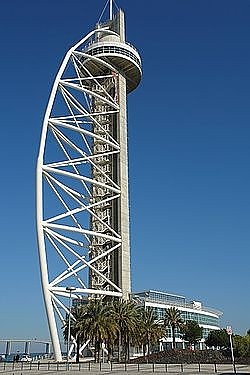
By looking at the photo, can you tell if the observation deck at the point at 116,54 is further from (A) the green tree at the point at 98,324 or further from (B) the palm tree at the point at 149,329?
(A) the green tree at the point at 98,324

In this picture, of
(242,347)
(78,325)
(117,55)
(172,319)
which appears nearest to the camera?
(78,325)

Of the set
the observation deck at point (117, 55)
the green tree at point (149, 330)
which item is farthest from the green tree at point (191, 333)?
the observation deck at point (117, 55)

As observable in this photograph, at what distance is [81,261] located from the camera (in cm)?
6022

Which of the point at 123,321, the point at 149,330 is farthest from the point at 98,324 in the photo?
the point at 149,330

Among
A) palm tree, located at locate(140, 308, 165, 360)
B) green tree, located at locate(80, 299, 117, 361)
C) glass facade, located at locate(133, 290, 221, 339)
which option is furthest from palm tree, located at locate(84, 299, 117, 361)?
glass facade, located at locate(133, 290, 221, 339)

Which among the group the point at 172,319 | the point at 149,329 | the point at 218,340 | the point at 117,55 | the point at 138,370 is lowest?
the point at 138,370

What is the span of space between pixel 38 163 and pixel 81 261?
12.9 metres

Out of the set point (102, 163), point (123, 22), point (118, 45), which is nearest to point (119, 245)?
point (102, 163)

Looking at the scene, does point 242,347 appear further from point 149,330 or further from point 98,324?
point 98,324

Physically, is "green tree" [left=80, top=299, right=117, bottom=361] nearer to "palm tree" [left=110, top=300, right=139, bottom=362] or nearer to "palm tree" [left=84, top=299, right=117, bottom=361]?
"palm tree" [left=84, top=299, right=117, bottom=361]

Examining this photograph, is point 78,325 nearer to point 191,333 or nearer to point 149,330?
point 149,330

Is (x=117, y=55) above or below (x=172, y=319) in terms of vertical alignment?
above

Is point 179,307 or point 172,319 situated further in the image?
point 179,307

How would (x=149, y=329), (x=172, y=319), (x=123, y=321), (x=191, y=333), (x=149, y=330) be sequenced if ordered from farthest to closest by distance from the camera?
(x=191, y=333) < (x=172, y=319) < (x=149, y=329) < (x=149, y=330) < (x=123, y=321)
